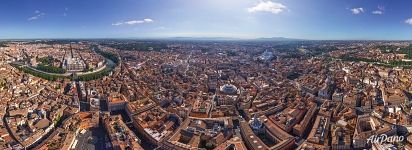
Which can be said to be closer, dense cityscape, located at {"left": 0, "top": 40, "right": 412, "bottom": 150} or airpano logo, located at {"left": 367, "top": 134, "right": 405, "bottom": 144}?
airpano logo, located at {"left": 367, "top": 134, "right": 405, "bottom": 144}

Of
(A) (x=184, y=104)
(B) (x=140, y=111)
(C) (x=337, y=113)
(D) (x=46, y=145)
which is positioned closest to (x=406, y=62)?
(C) (x=337, y=113)

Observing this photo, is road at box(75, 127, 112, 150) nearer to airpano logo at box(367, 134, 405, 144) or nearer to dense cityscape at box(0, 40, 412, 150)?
dense cityscape at box(0, 40, 412, 150)

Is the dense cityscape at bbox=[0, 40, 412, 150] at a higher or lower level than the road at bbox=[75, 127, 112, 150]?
higher

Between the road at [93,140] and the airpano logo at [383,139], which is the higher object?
the airpano logo at [383,139]

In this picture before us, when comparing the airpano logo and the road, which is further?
the road

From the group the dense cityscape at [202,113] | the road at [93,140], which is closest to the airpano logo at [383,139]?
the dense cityscape at [202,113]

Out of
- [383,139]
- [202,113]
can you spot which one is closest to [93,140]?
[202,113]

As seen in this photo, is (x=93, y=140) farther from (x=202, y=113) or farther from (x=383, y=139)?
(x=383, y=139)

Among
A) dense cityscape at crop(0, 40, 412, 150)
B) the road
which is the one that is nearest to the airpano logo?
dense cityscape at crop(0, 40, 412, 150)

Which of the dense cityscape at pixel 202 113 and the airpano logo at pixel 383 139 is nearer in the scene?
the airpano logo at pixel 383 139

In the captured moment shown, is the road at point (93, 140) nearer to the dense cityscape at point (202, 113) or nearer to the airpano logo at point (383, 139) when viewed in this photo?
the dense cityscape at point (202, 113)

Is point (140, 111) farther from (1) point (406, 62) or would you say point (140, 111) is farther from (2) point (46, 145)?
(1) point (406, 62)
